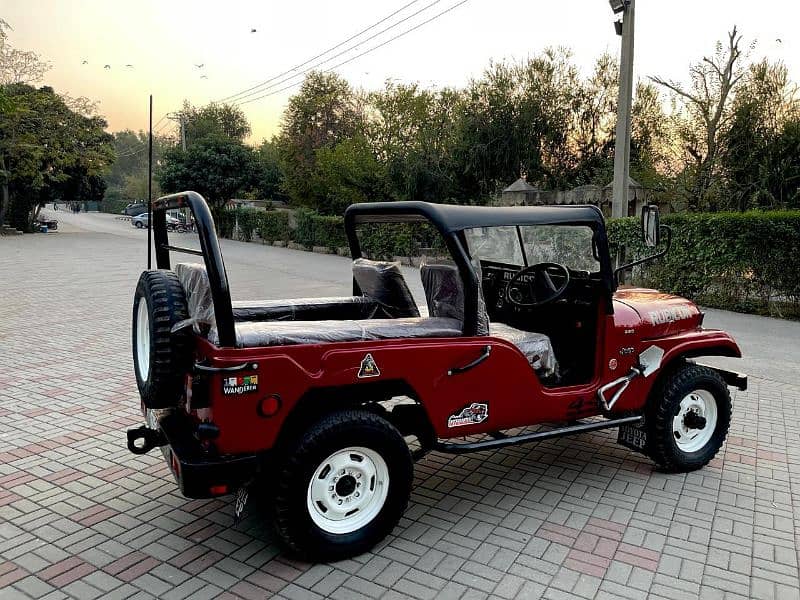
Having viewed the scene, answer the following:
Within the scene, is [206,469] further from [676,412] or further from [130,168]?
[130,168]

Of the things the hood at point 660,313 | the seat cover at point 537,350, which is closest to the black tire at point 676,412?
the hood at point 660,313

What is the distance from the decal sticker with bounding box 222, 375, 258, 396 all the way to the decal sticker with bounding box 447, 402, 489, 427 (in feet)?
3.75

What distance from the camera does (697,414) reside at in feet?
15.3

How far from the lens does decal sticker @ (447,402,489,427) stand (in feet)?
12.0

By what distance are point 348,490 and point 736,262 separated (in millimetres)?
10359

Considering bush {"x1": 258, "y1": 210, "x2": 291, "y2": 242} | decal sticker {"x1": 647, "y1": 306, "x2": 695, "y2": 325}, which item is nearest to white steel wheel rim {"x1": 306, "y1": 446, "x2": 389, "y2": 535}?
decal sticker {"x1": 647, "y1": 306, "x2": 695, "y2": 325}

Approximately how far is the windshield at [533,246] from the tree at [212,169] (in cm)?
3308

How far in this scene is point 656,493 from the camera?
14.0 ft

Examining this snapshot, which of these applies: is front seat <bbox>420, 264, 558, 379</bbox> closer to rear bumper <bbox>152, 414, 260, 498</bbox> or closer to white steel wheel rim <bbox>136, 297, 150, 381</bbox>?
rear bumper <bbox>152, 414, 260, 498</bbox>

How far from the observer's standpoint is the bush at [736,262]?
1094 cm

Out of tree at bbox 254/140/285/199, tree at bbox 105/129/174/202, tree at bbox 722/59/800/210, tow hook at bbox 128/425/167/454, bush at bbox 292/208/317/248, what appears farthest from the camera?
tree at bbox 105/129/174/202

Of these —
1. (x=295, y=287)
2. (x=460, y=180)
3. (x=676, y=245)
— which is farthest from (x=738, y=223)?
(x=460, y=180)

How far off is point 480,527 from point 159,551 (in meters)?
1.78

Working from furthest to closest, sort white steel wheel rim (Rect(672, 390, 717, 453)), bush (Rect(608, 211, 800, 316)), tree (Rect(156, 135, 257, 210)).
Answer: tree (Rect(156, 135, 257, 210)) → bush (Rect(608, 211, 800, 316)) → white steel wheel rim (Rect(672, 390, 717, 453))
